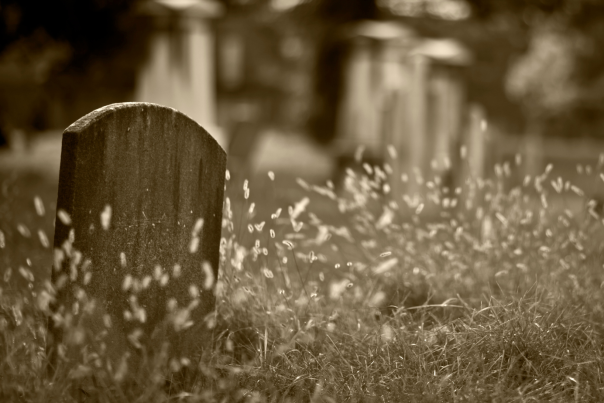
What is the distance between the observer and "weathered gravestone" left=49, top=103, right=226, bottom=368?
2.23 metres

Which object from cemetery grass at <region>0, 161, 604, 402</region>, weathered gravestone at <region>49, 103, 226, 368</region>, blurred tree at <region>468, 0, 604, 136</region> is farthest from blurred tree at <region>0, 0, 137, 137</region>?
blurred tree at <region>468, 0, 604, 136</region>

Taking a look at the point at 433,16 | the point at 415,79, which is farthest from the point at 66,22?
the point at 433,16

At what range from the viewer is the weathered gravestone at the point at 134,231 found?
2232 millimetres

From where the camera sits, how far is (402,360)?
2516 millimetres

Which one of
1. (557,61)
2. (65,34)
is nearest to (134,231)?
(65,34)

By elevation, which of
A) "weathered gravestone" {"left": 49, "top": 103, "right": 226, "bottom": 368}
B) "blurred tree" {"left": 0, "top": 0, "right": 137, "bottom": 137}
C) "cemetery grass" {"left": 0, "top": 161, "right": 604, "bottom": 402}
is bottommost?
"cemetery grass" {"left": 0, "top": 161, "right": 604, "bottom": 402}

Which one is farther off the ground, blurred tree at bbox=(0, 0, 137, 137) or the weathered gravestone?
blurred tree at bbox=(0, 0, 137, 137)

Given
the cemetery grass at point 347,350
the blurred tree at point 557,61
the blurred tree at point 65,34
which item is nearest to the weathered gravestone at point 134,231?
the cemetery grass at point 347,350

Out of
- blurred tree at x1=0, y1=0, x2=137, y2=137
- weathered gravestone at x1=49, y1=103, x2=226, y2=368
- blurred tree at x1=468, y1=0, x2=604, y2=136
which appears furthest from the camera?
blurred tree at x1=468, y1=0, x2=604, y2=136

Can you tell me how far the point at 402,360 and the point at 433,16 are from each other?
1968cm

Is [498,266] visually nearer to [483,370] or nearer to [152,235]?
[483,370]

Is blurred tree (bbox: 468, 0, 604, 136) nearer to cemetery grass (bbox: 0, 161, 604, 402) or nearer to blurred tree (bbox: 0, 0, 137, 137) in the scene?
blurred tree (bbox: 0, 0, 137, 137)

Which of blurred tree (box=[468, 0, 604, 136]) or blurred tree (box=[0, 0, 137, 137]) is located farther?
blurred tree (box=[468, 0, 604, 136])

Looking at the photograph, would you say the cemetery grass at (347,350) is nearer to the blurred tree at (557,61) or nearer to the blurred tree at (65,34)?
the blurred tree at (65,34)
